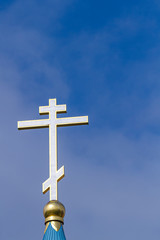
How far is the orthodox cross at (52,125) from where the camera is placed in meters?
19.6

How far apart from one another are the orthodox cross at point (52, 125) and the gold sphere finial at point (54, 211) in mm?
323

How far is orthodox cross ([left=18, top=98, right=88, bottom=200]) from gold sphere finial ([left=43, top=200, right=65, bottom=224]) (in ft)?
1.06

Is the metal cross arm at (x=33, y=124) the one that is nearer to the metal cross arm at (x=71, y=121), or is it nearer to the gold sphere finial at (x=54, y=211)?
the metal cross arm at (x=71, y=121)

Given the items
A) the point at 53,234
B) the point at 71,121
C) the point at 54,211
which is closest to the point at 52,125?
the point at 71,121

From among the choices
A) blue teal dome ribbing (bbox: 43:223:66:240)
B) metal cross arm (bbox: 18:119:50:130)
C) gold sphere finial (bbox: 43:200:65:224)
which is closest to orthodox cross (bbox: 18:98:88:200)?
metal cross arm (bbox: 18:119:50:130)

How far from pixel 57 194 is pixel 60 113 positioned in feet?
8.73

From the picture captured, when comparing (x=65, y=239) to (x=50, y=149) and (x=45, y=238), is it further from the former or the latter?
(x=50, y=149)

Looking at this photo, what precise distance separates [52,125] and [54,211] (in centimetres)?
272

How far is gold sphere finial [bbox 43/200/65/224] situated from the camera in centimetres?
1905

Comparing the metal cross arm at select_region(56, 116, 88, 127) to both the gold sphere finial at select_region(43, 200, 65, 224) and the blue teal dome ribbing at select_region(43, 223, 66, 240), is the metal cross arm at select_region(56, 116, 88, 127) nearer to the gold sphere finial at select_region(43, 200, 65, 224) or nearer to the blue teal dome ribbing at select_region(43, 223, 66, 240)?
the gold sphere finial at select_region(43, 200, 65, 224)

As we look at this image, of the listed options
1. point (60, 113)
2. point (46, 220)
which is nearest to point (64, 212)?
point (46, 220)

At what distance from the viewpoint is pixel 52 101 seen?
69.3 ft

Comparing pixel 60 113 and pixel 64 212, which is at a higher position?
pixel 60 113

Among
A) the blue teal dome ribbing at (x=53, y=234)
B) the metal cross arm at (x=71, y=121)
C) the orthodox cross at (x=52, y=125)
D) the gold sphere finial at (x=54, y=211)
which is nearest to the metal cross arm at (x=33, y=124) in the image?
the orthodox cross at (x=52, y=125)
